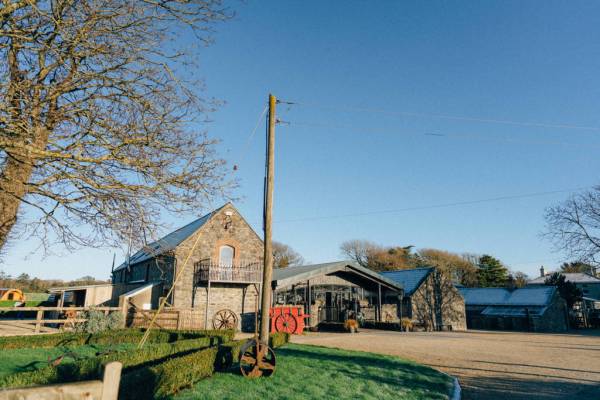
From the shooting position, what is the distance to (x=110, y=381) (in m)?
2.62

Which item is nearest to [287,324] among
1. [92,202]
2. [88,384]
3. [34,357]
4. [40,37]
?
[34,357]

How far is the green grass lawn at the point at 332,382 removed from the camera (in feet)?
25.5

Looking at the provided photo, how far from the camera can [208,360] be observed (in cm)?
902

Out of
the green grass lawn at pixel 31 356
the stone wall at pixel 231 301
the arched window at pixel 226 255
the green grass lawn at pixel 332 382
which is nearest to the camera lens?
the green grass lawn at pixel 332 382

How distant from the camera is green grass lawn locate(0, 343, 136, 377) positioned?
32.7 ft

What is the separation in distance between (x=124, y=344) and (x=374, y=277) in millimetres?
19327

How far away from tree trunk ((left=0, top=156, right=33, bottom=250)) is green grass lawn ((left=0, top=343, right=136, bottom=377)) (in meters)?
4.36

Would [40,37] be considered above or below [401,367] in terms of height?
above

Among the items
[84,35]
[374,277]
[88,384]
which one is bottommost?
[88,384]

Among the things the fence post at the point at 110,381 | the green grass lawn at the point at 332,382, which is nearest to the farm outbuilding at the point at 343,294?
the green grass lawn at the point at 332,382

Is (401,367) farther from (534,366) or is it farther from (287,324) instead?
(287,324)

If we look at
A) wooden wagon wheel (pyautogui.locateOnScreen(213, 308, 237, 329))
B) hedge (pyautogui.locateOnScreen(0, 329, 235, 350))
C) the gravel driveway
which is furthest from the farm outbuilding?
hedge (pyautogui.locateOnScreen(0, 329, 235, 350))

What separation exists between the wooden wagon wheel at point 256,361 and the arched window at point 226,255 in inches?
678

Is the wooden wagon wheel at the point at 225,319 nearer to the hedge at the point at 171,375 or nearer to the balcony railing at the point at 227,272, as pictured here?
the balcony railing at the point at 227,272
